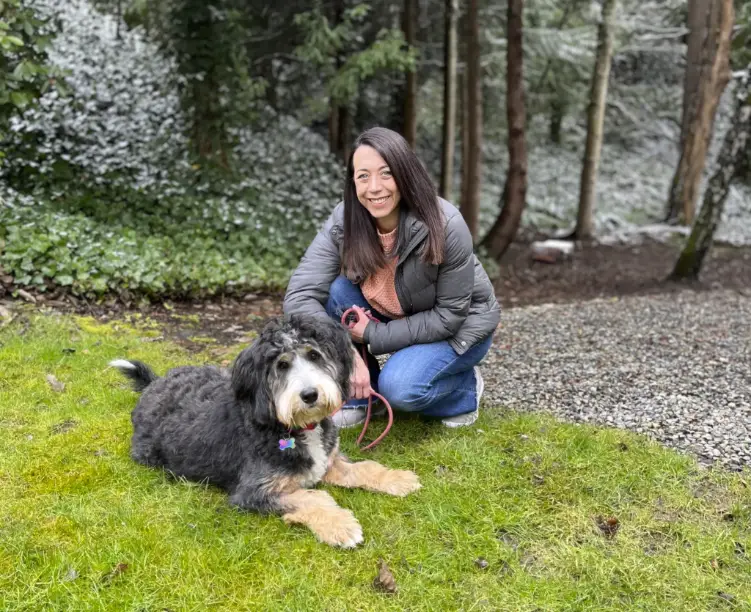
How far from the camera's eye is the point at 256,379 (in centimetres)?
323

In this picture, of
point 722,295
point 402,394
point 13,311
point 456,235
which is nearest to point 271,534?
point 402,394

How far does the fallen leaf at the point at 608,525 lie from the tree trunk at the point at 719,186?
811 cm

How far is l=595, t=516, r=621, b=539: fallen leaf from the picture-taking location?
3.37m

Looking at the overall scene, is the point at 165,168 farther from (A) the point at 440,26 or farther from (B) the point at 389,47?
(A) the point at 440,26

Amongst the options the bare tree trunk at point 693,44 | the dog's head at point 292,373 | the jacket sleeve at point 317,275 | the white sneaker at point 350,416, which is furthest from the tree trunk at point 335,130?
the dog's head at point 292,373

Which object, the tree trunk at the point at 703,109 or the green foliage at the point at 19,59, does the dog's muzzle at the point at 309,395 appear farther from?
the tree trunk at the point at 703,109

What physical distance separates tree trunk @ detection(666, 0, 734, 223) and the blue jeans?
35.7 ft

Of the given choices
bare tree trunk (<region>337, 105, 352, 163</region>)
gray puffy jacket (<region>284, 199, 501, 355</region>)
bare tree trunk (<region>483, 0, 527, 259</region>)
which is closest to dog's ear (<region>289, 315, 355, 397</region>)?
gray puffy jacket (<region>284, 199, 501, 355</region>)

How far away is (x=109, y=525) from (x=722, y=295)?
30.3 feet

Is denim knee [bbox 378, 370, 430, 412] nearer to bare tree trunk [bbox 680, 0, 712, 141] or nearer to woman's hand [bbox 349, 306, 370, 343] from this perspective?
woman's hand [bbox 349, 306, 370, 343]

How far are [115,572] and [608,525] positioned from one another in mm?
2492

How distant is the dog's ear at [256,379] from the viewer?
318cm

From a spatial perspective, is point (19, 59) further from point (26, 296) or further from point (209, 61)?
point (26, 296)

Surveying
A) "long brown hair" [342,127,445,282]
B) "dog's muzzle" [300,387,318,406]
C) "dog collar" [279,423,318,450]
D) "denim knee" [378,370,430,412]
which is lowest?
"denim knee" [378,370,430,412]
